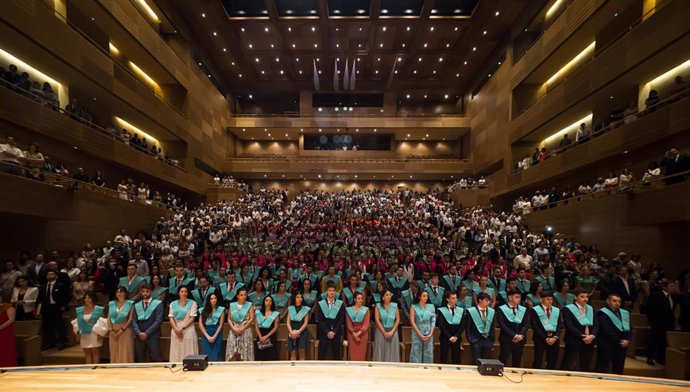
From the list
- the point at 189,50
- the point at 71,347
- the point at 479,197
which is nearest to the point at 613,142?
the point at 479,197

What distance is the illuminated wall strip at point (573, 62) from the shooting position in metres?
17.3

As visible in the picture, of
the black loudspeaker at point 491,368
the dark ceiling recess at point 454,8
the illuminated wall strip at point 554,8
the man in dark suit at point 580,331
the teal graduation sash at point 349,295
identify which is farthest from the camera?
the dark ceiling recess at point 454,8

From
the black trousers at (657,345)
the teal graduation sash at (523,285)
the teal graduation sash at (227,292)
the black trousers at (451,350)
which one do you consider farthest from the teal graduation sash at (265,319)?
the black trousers at (657,345)

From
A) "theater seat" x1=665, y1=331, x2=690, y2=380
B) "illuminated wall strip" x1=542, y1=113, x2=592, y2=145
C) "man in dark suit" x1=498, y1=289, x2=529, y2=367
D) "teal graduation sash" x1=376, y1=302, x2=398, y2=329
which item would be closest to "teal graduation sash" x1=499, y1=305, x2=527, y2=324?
"man in dark suit" x1=498, y1=289, x2=529, y2=367

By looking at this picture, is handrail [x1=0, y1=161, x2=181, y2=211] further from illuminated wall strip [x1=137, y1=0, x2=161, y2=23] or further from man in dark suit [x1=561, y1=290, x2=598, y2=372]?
man in dark suit [x1=561, y1=290, x2=598, y2=372]

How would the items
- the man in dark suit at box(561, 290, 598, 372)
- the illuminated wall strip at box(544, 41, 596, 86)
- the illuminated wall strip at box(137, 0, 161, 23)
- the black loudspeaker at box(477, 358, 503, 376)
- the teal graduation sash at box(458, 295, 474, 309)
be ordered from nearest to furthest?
1. the black loudspeaker at box(477, 358, 503, 376)
2. the man in dark suit at box(561, 290, 598, 372)
3. the teal graduation sash at box(458, 295, 474, 309)
4. the illuminated wall strip at box(544, 41, 596, 86)
5. the illuminated wall strip at box(137, 0, 161, 23)

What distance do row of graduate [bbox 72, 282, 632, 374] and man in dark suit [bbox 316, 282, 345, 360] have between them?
0.5 inches

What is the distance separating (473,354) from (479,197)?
1852 centimetres

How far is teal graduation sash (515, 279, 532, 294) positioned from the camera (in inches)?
305

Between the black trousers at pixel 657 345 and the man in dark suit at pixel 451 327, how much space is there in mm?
3275

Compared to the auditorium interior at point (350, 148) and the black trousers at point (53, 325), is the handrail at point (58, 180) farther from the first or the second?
the black trousers at point (53, 325)

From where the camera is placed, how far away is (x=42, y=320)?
6305mm

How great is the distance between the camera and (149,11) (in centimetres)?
1973

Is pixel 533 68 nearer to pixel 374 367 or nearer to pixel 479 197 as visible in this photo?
pixel 479 197
